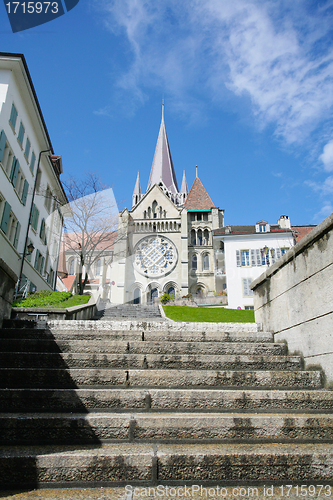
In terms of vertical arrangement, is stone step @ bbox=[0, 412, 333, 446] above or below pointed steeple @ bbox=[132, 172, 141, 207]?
below

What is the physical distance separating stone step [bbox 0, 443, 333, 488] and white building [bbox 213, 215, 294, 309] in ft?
100

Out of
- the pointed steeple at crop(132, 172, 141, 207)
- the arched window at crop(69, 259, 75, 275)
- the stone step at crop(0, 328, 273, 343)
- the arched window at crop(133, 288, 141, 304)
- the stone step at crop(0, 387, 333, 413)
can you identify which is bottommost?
the stone step at crop(0, 387, 333, 413)

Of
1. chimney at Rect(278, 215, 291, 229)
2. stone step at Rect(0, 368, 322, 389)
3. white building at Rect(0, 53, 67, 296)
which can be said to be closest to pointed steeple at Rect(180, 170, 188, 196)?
chimney at Rect(278, 215, 291, 229)

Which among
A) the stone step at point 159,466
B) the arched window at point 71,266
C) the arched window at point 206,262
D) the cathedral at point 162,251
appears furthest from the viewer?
the arched window at point 71,266

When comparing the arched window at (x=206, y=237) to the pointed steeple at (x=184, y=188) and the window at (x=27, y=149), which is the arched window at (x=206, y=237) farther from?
the window at (x=27, y=149)

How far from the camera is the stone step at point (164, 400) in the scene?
11.2ft

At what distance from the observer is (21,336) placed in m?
5.14

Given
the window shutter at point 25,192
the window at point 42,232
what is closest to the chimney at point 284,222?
the window at point 42,232

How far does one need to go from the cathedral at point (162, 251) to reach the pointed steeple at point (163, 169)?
9.44 metres

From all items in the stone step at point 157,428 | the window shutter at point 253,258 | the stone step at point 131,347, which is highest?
the window shutter at point 253,258

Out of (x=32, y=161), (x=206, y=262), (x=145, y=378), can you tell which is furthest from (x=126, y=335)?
(x=206, y=262)

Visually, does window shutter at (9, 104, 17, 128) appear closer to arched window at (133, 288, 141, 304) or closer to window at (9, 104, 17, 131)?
window at (9, 104, 17, 131)

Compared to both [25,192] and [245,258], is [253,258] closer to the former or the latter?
[245,258]

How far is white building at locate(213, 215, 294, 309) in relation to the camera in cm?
3350
